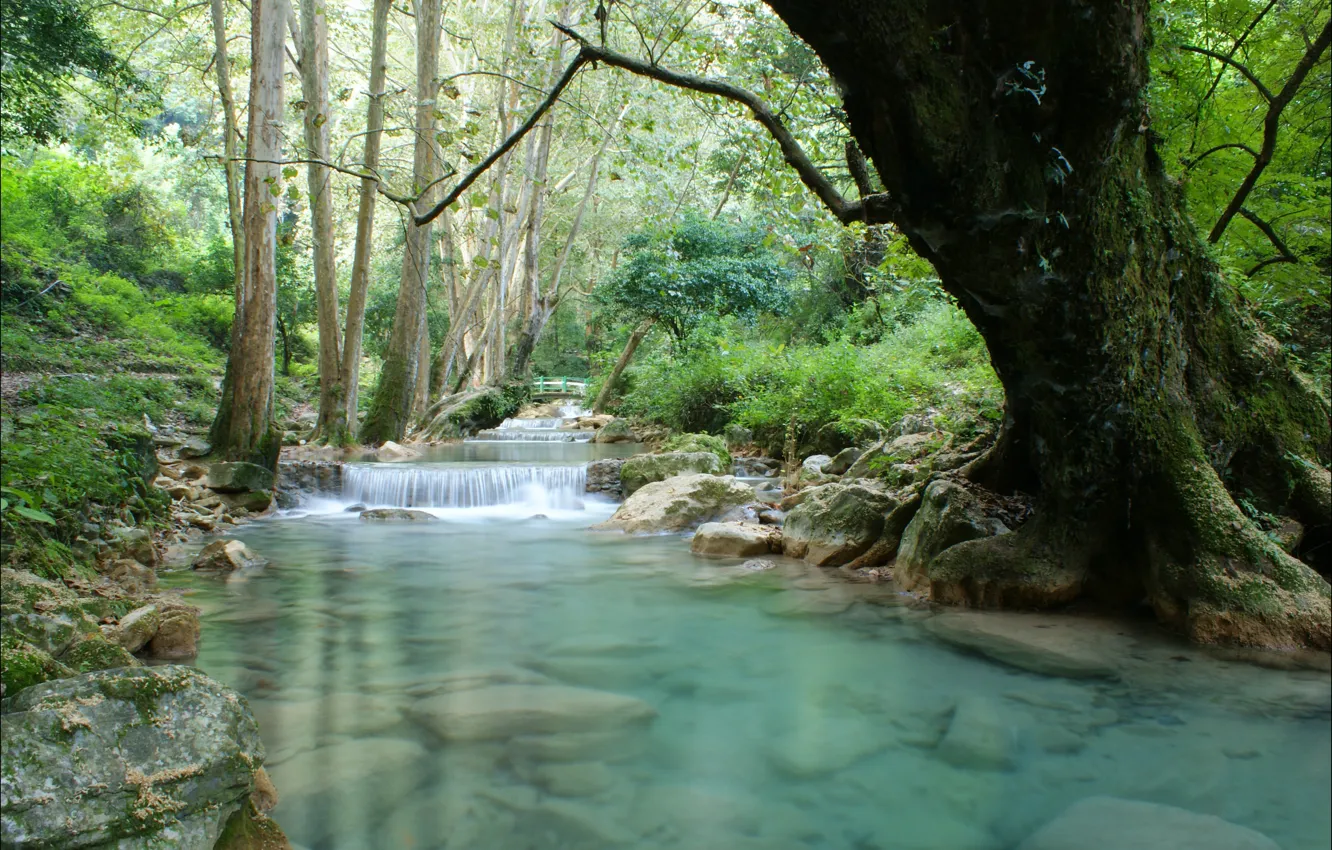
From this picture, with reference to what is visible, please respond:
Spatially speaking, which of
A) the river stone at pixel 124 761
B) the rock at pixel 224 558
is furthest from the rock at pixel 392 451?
the river stone at pixel 124 761

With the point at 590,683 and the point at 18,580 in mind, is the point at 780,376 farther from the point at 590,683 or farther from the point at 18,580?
the point at 18,580

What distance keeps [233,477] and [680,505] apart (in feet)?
17.4

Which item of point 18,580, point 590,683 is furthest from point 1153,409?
point 18,580

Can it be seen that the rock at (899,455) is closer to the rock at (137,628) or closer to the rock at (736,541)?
the rock at (736,541)

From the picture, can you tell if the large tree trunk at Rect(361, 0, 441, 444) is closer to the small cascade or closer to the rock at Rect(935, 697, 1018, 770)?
the small cascade

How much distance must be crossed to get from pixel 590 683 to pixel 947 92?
3367 millimetres

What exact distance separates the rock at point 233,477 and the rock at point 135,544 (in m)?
3.45

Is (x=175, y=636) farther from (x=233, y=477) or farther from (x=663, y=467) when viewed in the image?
(x=663, y=467)

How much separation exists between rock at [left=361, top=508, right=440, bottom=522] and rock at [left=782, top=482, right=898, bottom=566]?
Result: 4805 millimetres

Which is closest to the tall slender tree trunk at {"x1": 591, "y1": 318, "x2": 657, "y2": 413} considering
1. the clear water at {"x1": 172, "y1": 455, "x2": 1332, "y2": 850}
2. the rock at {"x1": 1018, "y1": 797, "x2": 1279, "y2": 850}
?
the clear water at {"x1": 172, "y1": 455, "x2": 1332, "y2": 850}

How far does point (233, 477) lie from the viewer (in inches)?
369

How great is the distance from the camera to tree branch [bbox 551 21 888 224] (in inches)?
169

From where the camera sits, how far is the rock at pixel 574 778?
119 inches

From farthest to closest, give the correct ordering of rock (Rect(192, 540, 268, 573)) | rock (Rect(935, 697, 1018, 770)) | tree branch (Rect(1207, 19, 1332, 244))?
rock (Rect(192, 540, 268, 573)) < tree branch (Rect(1207, 19, 1332, 244)) < rock (Rect(935, 697, 1018, 770))
